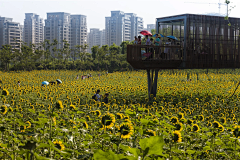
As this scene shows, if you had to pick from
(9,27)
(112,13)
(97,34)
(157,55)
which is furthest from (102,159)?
(97,34)

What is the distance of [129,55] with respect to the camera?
12.0 metres

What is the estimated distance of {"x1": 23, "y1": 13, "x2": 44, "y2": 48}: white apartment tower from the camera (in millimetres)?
115125

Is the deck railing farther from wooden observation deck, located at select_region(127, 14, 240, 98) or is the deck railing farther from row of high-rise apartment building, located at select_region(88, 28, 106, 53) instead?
row of high-rise apartment building, located at select_region(88, 28, 106, 53)

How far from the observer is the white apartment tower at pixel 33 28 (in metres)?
115

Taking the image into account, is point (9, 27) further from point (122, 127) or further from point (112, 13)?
point (122, 127)

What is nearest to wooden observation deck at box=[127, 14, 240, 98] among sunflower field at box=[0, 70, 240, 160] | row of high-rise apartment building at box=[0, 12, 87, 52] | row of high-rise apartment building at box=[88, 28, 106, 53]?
sunflower field at box=[0, 70, 240, 160]

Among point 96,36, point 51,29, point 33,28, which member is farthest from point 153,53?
point 96,36

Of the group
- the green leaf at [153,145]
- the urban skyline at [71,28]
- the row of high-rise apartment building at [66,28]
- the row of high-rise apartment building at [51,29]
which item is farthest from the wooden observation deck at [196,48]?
the row of high-rise apartment building at [66,28]

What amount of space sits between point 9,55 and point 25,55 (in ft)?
5.98

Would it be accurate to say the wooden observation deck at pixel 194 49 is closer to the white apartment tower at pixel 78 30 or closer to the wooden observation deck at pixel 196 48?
the wooden observation deck at pixel 196 48

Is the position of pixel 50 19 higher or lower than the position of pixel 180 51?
higher

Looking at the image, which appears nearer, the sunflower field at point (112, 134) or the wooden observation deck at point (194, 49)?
the sunflower field at point (112, 134)

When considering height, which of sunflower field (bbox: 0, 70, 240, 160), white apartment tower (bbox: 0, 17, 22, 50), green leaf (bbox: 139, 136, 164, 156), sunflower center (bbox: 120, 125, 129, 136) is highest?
white apartment tower (bbox: 0, 17, 22, 50)

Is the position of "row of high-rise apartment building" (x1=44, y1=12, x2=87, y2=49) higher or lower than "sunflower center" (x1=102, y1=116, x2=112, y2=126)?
higher
